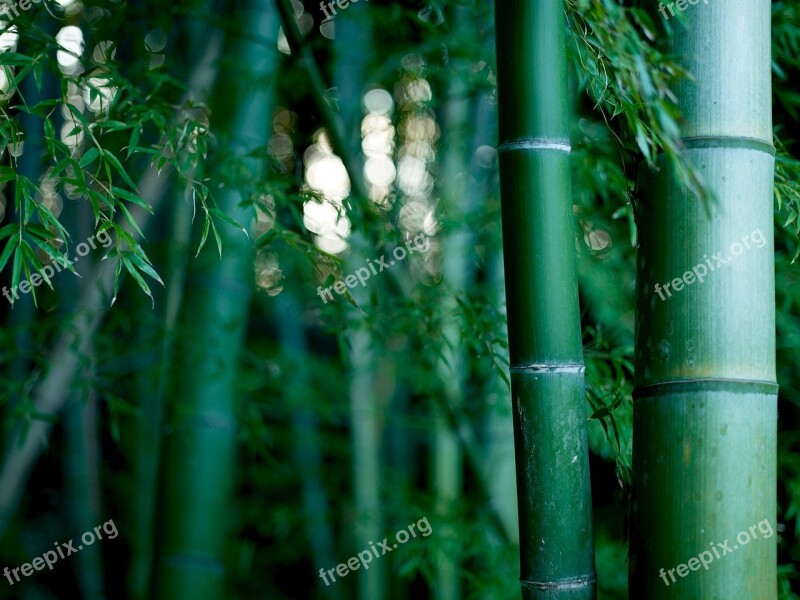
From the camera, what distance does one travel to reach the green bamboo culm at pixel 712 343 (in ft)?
3.71

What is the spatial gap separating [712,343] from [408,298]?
1.22 metres

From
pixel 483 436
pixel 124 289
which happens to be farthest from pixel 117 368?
pixel 483 436

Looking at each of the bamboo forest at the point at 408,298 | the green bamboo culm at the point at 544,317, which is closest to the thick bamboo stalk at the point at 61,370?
the bamboo forest at the point at 408,298

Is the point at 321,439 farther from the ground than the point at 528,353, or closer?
closer

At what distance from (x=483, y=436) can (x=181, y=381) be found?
1.02 m

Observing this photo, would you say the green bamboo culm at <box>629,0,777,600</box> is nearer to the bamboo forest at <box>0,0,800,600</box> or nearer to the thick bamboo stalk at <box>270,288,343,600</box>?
the bamboo forest at <box>0,0,800,600</box>

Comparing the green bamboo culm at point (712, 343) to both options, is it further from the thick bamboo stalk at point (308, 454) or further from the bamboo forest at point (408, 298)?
the thick bamboo stalk at point (308, 454)

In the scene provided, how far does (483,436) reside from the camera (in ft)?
9.61

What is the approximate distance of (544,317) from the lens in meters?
1.21

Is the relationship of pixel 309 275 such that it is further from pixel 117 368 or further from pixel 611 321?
pixel 611 321

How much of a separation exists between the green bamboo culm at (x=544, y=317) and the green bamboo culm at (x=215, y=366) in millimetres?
1185

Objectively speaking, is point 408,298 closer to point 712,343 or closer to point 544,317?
point 544,317

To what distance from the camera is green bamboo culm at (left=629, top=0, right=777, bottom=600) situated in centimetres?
113

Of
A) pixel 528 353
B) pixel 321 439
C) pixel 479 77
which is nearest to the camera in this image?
pixel 528 353
